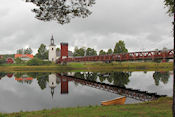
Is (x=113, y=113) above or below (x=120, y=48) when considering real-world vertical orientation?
below

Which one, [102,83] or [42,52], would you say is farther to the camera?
[42,52]

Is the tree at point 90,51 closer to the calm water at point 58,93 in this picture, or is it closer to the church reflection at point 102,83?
the church reflection at point 102,83

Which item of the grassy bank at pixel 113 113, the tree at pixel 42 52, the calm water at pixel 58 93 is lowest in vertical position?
the calm water at pixel 58 93

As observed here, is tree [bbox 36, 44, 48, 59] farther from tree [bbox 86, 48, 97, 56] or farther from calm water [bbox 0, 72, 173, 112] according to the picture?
calm water [bbox 0, 72, 173, 112]

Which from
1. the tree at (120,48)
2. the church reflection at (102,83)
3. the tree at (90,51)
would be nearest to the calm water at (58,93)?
the church reflection at (102,83)

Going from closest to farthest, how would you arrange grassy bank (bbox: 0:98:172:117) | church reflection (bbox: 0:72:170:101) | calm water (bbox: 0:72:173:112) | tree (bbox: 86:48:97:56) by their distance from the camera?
1. grassy bank (bbox: 0:98:172:117)
2. calm water (bbox: 0:72:173:112)
3. church reflection (bbox: 0:72:170:101)
4. tree (bbox: 86:48:97:56)

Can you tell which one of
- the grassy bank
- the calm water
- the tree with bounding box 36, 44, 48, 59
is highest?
the tree with bounding box 36, 44, 48, 59

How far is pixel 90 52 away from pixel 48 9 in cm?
11822

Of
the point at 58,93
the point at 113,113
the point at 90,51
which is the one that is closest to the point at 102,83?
the point at 58,93

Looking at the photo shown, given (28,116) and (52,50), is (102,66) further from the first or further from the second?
(28,116)

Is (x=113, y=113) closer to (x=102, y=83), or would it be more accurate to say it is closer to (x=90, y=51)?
(x=102, y=83)

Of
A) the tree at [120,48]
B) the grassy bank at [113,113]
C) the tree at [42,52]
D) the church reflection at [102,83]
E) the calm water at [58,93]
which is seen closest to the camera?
the grassy bank at [113,113]

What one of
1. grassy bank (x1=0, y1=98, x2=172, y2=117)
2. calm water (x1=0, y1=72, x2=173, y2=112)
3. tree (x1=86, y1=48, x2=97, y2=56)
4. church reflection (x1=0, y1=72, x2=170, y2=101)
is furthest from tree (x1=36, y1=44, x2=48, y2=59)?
grassy bank (x1=0, y1=98, x2=172, y2=117)

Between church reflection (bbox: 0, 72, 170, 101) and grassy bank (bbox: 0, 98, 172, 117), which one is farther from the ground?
grassy bank (bbox: 0, 98, 172, 117)
